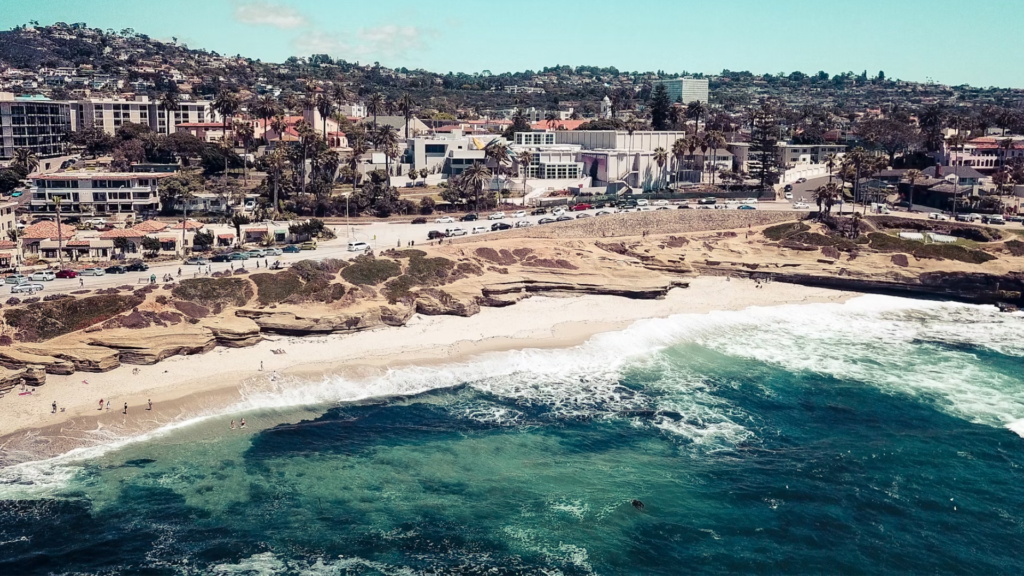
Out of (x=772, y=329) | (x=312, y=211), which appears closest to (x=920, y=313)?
(x=772, y=329)

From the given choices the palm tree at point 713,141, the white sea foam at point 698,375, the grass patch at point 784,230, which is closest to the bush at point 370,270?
the white sea foam at point 698,375

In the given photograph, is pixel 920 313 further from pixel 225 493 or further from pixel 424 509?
pixel 225 493

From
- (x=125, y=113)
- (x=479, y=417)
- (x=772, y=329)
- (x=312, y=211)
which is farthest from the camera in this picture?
(x=125, y=113)

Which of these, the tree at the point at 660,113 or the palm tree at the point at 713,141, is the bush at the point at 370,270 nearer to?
the palm tree at the point at 713,141

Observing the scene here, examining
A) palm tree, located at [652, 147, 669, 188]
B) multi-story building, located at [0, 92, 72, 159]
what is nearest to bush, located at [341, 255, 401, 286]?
palm tree, located at [652, 147, 669, 188]

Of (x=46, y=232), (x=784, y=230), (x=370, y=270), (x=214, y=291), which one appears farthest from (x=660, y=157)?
(x=46, y=232)

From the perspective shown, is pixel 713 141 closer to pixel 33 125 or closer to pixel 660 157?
pixel 660 157
